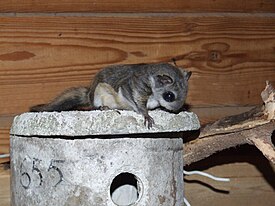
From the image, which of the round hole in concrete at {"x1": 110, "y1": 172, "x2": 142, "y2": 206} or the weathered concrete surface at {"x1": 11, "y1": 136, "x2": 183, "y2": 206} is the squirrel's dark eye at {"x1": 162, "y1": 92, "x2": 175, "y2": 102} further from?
the round hole in concrete at {"x1": 110, "y1": 172, "x2": 142, "y2": 206}

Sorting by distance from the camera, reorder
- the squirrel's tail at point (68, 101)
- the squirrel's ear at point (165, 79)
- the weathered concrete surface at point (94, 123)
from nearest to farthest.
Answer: the weathered concrete surface at point (94, 123) → the squirrel's ear at point (165, 79) → the squirrel's tail at point (68, 101)

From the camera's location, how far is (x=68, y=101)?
1724 millimetres

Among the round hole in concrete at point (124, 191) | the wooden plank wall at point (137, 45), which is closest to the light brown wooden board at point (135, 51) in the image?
the wooden plank wall at point (137, 45)

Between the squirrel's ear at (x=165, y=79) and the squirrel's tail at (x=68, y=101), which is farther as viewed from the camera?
the squirrel's tail at (x=68, y=101)

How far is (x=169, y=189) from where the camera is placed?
61.3 inches

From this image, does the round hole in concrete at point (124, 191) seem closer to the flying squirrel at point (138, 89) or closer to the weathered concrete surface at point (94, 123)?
the flying squirrel at point (138, 89)

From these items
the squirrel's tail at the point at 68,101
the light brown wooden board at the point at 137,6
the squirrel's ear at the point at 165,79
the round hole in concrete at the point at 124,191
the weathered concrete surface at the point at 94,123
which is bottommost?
the round hole in concrete at the point at 124,191

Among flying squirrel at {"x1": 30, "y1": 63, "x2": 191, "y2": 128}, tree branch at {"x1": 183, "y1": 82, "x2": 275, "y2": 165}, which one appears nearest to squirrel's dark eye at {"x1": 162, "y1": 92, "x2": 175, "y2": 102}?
flying squirrel at {"x1": 30, "y1": 63, "x2": 191, "y2": 128}

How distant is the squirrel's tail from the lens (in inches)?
67.6

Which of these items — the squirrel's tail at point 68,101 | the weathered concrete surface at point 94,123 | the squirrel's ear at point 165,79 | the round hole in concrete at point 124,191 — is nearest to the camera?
the weathered concrete surface at point 94,123

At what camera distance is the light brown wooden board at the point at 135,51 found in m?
1.84

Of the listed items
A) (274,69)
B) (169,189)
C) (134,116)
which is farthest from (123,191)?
(274,69)

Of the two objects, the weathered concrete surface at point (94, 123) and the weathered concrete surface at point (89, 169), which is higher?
the weathered concrete surface at point (94, 123)

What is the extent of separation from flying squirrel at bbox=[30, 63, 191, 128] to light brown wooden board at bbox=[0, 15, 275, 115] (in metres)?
0.16
